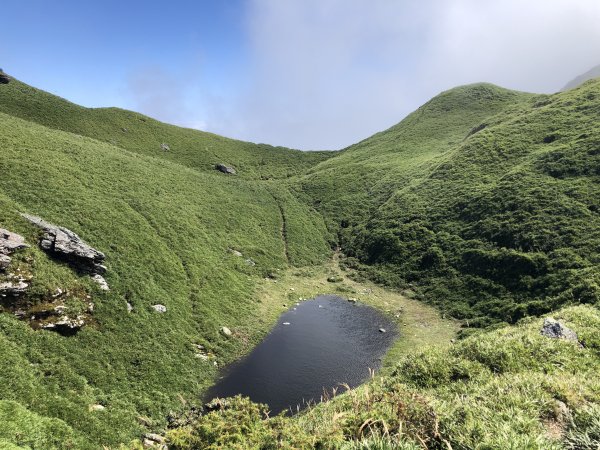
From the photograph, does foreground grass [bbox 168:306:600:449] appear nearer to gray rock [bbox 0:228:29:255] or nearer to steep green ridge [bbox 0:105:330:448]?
steep green ridge [bbox 0:105:330:448]

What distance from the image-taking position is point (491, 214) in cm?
5553

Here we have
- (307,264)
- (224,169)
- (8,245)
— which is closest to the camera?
(8,245)

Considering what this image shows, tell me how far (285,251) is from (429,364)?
46.6 metres

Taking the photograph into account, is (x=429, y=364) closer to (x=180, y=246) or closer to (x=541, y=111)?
(x=180, y=246)

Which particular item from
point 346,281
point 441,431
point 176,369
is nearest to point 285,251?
point 346,281

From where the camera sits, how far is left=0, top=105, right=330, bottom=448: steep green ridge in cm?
1925

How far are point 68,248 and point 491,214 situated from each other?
188ft

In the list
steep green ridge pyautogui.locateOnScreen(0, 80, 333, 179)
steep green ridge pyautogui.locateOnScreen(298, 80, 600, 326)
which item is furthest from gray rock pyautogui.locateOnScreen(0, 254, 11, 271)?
steep green ridge pyautogui.locateOnScreen(0, 80, 333, 179)

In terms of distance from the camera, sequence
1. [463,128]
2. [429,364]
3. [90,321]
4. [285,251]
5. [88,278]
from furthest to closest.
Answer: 1. [463,128]
2. [285,251]
3. [88,278]
4. [90,321]
5. [429,364]

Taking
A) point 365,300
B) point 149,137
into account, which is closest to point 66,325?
point 365,300

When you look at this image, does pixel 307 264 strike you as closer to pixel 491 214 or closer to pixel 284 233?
pixel 284 233

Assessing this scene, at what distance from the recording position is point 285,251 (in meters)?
62.2

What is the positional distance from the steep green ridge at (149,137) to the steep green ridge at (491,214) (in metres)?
24.8

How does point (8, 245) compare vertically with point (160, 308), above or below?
above
